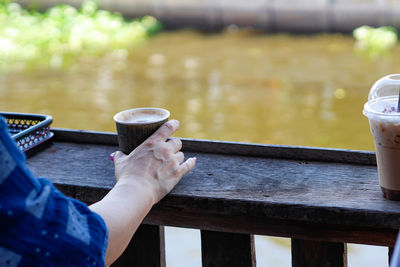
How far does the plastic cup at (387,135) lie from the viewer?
112cm

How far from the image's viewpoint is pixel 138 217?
1.13m

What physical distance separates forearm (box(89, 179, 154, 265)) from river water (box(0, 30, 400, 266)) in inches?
77.3

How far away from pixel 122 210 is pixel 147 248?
327 millimetres

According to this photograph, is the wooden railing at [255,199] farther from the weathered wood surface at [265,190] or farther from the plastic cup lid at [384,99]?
the plastic cup lid at [384,99]

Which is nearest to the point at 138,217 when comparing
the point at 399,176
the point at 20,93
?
the point at 399,176

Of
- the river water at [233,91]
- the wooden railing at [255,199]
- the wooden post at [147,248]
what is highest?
the wooden railing at [255,199]

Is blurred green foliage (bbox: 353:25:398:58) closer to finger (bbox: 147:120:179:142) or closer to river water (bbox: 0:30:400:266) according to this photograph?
river water (bbox: 0:30:400:266)

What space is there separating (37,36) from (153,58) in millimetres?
1887

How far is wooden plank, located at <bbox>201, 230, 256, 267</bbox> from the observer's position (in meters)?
1.33

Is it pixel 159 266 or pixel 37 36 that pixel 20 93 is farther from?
pixel 159 266

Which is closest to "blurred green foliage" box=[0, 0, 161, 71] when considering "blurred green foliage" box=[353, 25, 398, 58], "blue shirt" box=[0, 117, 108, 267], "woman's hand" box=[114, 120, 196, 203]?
"blurred green foliage" box=[353, 25, 398, 58]

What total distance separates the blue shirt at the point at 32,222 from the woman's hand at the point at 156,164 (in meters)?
0.32

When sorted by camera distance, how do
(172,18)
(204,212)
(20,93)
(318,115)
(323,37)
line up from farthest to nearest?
1. (172,18)
2. (323,37)
3. (20,93)
4. (318,115)
5. (204,212)

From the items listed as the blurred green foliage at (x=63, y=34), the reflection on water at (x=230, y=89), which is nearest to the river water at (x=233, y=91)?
the reflection on water at (x=230, y=89)
